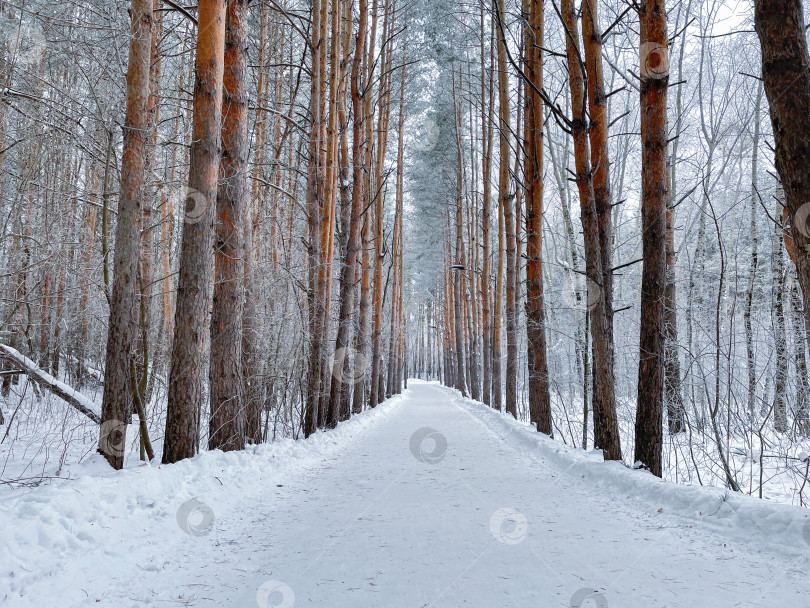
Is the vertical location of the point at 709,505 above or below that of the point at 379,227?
below

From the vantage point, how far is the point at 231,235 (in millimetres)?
6355

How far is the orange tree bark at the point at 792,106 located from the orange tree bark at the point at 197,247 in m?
4.98

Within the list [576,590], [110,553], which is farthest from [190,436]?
[576,590]

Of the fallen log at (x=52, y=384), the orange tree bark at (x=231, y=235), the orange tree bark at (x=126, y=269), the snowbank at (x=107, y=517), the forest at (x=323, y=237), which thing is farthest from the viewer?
the orange tree bark at (x=231, y=235)

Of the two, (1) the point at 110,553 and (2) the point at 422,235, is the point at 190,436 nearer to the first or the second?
(1) the point at 110,553

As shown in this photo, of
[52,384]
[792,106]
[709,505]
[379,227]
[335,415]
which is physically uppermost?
[379,227]

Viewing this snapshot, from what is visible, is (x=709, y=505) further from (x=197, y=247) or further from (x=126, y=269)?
(x=126, y=269)

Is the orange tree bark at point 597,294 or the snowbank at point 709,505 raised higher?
the orange tree bark at point 597,294

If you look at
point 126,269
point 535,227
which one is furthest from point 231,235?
point 535,227

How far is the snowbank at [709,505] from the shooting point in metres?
3.13

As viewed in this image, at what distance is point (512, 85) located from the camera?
15.4 metres

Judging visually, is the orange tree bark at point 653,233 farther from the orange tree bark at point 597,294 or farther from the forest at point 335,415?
the orange tree bark at point 597,294

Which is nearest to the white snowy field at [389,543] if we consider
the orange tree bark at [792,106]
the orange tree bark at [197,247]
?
the orange tree bark at [197,247]

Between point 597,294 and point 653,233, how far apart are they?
1.10 metres
